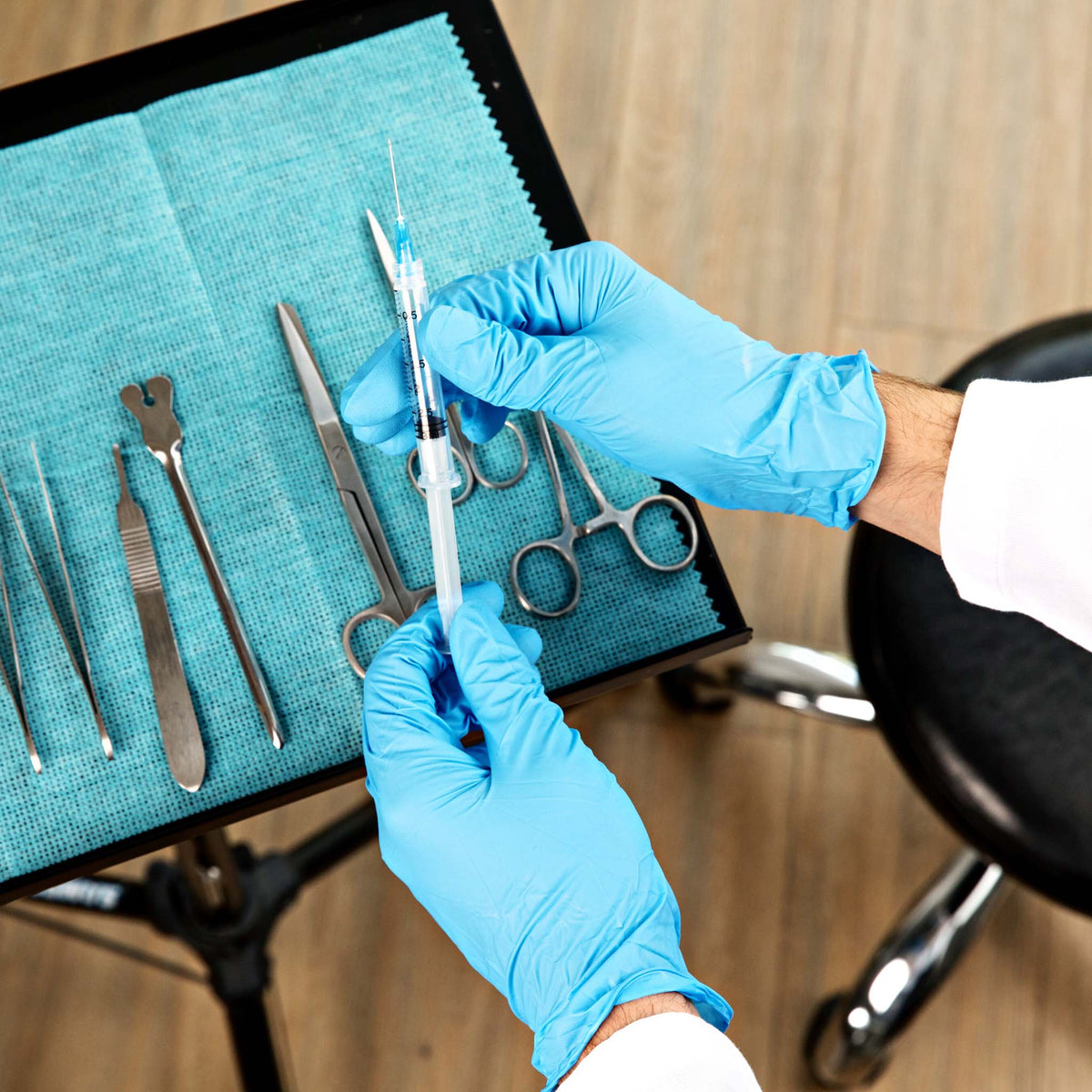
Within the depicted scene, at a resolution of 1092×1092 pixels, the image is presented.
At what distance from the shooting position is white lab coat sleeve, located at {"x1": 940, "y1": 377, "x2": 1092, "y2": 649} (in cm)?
67

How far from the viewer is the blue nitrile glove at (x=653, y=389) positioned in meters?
0.70

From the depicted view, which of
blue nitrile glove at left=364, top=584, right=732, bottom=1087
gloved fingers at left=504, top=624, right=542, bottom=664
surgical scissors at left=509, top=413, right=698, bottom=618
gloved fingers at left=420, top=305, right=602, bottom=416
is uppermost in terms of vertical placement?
gloved fingers at left=420, top=305, right=602, bottom=416

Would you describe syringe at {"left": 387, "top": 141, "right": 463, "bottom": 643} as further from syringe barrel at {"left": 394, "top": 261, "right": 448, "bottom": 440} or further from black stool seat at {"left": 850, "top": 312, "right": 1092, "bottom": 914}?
black stool seat at {"left": 850, "top": 312, "right": 1092, "bottom": 914}

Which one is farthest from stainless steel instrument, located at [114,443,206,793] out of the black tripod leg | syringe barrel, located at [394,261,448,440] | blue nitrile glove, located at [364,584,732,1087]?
the black tripod leg

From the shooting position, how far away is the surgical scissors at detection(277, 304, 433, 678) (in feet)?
2.43

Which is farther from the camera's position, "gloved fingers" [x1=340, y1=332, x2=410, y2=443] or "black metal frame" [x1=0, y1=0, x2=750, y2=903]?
"black metal frame" [x1=0, y1=0, x2=750, y2=903]

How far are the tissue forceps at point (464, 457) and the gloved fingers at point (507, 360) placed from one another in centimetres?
5

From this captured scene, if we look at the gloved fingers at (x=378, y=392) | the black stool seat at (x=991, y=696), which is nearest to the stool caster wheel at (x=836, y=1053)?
the black stool seat at (x=991, y=696)

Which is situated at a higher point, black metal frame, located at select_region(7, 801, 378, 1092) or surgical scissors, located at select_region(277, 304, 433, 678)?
surgical scissors, located at select_region(277, 304, 433, 678)

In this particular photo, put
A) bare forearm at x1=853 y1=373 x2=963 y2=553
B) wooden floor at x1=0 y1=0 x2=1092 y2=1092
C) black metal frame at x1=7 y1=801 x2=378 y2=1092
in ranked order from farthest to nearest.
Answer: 1. wooden floor at x1=0 y1=0 x2=1092 y2=1092
2. black metal frame at x1=7 y1=801 x2=378 y2=1092
3. bare forearm at x1=853 y1=373 x2=963 y2=553

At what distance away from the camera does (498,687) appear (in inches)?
26.5

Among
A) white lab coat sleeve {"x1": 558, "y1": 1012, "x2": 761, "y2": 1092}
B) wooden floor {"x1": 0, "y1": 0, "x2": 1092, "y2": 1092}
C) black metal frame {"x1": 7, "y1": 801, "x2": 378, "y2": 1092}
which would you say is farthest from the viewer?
wooden floor {"x1": 0, "y1": 0, "x2": 1092, "y2": 1092}

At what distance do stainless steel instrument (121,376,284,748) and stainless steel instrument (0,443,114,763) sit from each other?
0.09 m

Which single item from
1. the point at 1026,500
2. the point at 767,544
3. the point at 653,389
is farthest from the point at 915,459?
the point at 767,544
